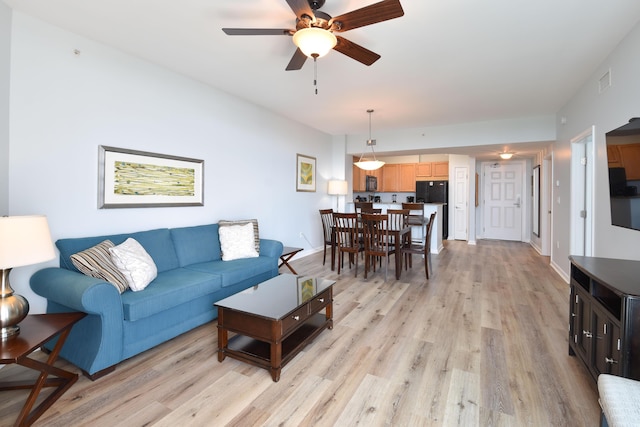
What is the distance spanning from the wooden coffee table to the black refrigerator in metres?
6.29

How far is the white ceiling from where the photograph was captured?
224 cm

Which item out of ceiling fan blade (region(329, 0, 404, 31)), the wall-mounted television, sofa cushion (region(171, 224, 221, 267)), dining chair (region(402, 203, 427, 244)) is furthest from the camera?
dining chair (region(402, 203, 427, 244))

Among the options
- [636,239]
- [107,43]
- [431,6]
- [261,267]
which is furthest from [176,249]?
[636,239]

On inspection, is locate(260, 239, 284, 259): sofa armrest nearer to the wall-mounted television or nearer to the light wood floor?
the light wood floor

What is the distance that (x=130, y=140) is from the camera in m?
2.99

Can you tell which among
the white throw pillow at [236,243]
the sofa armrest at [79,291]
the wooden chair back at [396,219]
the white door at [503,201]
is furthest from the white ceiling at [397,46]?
the white door at [503,201]

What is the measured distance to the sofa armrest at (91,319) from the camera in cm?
189

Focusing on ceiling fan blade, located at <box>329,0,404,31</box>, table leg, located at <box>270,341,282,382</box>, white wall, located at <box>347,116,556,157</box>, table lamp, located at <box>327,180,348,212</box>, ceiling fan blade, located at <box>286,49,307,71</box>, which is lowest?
table leg, located at <box>270,341,282,382</box>

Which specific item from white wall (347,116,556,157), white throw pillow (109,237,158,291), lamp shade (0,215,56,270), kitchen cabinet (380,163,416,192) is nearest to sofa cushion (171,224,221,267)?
white throw pillow (109,237,158,291)

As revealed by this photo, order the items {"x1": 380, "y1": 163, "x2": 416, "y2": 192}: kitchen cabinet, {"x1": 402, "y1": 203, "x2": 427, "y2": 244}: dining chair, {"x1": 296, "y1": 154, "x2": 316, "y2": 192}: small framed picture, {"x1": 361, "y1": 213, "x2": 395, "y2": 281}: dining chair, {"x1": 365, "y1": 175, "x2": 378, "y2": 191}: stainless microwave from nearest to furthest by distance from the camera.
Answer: {"x1": 361, "y1": 213, "x2": 395, "y2": 281}: dining chair < {"x1": 402, "y1": 203, "x2": 427, "y2": 244}: dining chair < {"x1": 296, "y1": 154, "x2": 316, "y2": 192}: small framed picture < {"x1": 365, "y1": 175, "x2": 378, "y2": 191}: stainless microwave < {"x1": 380, "y1": 163, "x2": 416, "y2": 192}: kitchen cabinet

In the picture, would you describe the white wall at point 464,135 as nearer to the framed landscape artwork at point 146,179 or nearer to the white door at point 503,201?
the white door at point 503,201

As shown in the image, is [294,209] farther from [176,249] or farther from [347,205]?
[176,249]

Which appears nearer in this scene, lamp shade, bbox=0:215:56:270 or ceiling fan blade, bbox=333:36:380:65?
lamp shade, bbox=0:215:56:270

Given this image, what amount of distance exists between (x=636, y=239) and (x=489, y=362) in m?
1.52
